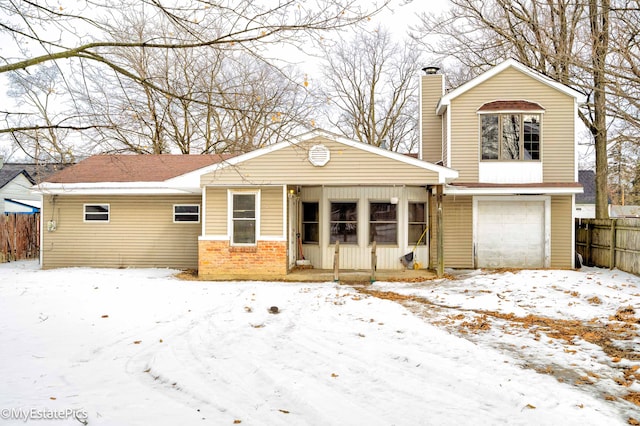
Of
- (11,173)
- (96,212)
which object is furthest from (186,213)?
(11,173)

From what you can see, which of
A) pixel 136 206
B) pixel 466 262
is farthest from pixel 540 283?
pixel 136 206

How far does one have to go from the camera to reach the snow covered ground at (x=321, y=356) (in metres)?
4.23

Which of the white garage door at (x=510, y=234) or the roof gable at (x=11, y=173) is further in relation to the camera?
the roof gable at (x=11, y=173)

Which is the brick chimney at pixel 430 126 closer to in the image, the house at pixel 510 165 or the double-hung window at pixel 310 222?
the house at pixel 510 165

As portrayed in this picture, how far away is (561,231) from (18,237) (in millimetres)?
20670

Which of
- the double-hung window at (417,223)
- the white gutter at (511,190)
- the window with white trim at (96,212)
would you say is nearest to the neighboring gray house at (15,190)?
the window with white trim at (96,212)

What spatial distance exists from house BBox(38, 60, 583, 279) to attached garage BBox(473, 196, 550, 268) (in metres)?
0.03

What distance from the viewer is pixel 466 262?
15.2 metres

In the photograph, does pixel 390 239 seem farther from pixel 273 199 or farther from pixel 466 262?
pixel 273 199

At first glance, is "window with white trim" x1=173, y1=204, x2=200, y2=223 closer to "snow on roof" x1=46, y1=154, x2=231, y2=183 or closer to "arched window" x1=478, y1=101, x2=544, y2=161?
"snow on roof" x1=46, y1=154, x2=231, y2=183

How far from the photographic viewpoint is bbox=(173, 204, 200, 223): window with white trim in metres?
16.0

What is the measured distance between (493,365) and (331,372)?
1855mm

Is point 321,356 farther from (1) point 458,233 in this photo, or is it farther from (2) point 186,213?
(2) point 186,213

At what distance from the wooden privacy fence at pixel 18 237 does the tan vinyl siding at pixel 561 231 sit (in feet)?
66.5
